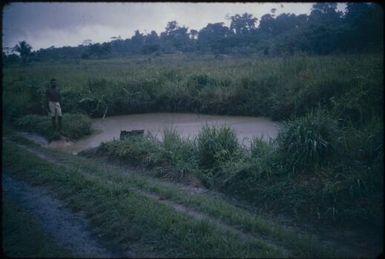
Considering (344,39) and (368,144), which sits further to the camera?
(344,39)

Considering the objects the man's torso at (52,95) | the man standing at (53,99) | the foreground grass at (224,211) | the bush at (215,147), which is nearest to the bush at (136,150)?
the foreground grass at (224,211)

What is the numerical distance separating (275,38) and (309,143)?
36.5 m

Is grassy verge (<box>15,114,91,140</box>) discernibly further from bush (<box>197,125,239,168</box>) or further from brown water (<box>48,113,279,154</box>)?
bush (<box>197,125,239,168</box>)

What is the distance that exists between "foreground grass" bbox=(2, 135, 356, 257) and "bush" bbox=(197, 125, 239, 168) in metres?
1.28

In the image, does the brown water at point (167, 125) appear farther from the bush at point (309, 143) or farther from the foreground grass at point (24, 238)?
the foreground grass at point (24, 238)

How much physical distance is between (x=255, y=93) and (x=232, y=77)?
2110 mm

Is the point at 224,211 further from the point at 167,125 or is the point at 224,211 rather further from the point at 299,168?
the point at 167,125

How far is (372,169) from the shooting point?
6781 millimetres

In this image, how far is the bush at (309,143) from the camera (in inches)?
300

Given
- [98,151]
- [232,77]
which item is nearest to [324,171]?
[98,151]

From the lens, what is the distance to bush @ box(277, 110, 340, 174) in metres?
7.62

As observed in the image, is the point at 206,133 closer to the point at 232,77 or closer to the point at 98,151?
the point at 98,151

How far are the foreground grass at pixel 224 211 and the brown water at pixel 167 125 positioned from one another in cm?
381

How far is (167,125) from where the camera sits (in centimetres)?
1577
